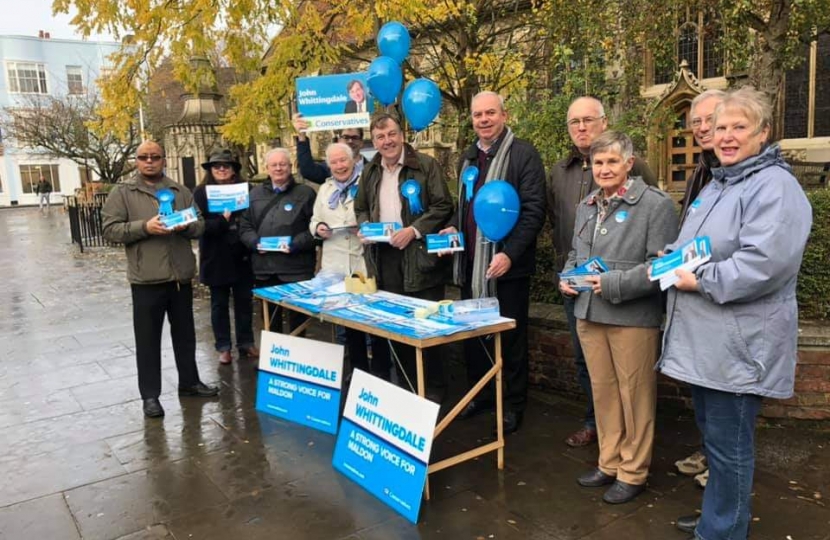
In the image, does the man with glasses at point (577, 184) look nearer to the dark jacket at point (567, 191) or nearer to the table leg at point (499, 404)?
the dark jacket at point (567, 191)

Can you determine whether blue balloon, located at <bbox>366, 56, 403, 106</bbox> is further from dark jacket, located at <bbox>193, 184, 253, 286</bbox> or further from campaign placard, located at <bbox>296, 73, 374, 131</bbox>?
dark jacket, located at <bbox>193, 184, 253, 286</bbox>

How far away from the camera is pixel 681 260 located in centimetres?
272

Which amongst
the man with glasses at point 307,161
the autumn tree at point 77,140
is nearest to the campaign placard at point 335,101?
the man with glasses at point 307,161

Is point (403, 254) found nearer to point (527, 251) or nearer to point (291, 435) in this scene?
point (527, 251)

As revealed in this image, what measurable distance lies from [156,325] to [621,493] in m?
3.53

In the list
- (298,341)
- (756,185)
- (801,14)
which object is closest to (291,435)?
(298,341)

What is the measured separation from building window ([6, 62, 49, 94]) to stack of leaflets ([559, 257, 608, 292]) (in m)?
51.2

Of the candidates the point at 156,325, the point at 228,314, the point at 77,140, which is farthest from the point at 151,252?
the point at 77,140

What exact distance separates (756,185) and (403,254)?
248 cm

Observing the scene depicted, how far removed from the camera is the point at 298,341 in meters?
4.73

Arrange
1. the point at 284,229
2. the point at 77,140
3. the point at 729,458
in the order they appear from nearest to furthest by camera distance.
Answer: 1. the point at 729,458
2. the point at 284,229
3. the point at 77,140

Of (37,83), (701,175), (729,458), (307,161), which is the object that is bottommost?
(729,458)

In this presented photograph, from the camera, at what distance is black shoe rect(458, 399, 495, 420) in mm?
4652

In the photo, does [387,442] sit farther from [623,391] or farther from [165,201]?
[165,201]
